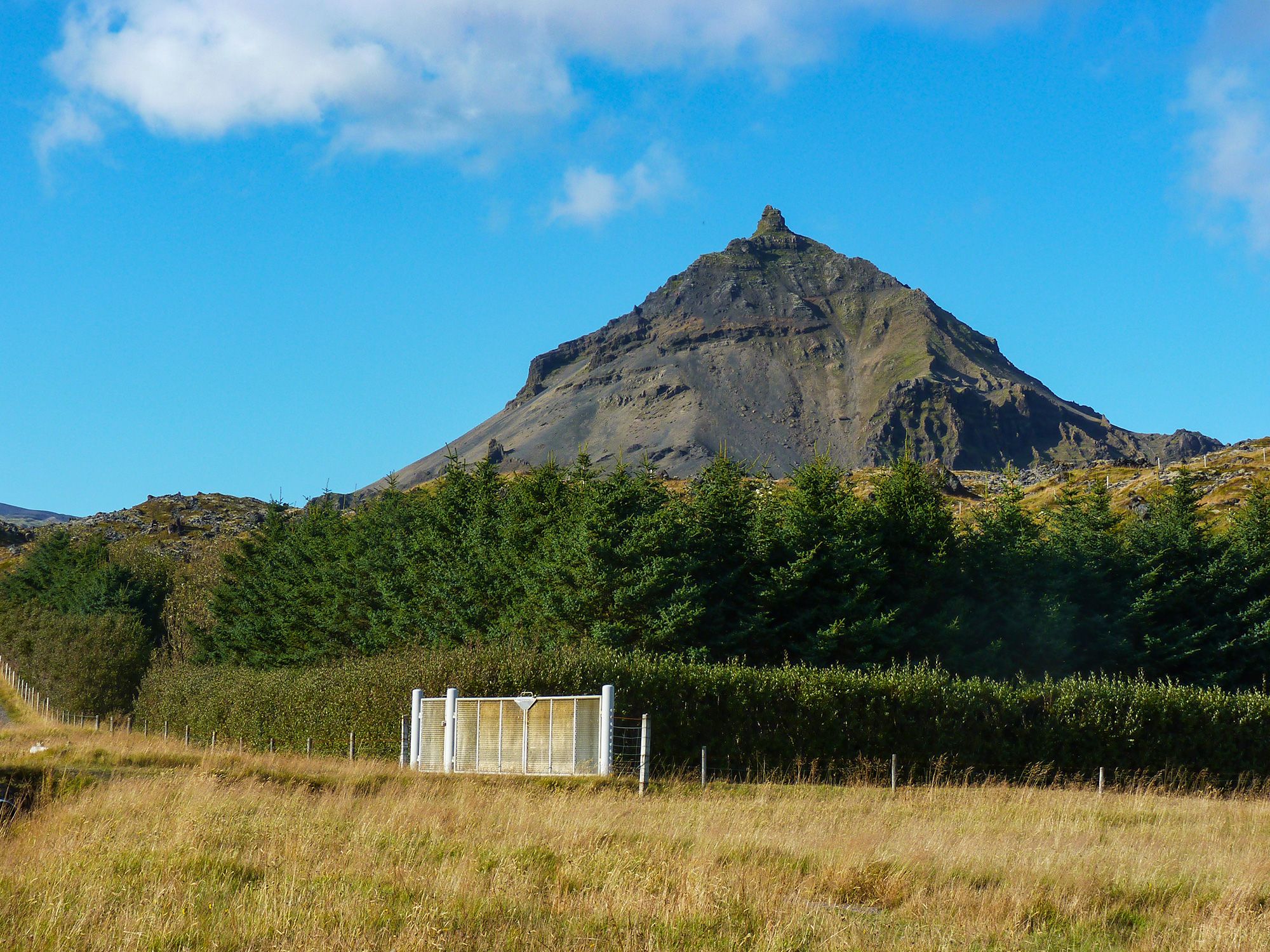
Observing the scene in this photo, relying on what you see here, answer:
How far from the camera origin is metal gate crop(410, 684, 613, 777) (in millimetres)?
23391

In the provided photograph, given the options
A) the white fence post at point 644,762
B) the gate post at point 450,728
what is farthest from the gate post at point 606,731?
the gate post at point 450,728

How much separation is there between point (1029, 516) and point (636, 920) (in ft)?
140

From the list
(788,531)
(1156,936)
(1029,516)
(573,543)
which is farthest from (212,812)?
(1029,516)

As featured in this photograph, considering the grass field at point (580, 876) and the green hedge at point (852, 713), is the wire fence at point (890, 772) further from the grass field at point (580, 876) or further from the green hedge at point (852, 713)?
the grass field at point (580, 876)

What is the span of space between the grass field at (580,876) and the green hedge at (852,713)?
366 inches

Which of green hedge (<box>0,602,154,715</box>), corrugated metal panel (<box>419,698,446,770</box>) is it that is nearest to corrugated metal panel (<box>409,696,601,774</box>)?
corrugated metal panel (<box>419,698,446,770</box>)

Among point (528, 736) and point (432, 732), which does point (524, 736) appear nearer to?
point (528, 736)

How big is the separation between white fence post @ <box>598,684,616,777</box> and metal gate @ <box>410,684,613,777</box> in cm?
1

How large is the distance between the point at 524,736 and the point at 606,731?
2.04 meters

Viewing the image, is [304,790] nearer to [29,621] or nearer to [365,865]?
[365,865]

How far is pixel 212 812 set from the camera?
13.4m

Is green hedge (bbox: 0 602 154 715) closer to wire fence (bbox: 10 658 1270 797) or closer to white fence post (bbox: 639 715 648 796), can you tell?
wire fence (bbox: 10 658 1270 797)

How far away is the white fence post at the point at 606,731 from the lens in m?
23.0

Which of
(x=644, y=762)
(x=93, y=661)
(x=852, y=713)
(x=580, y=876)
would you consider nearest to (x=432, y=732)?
(x=644, y=762)
